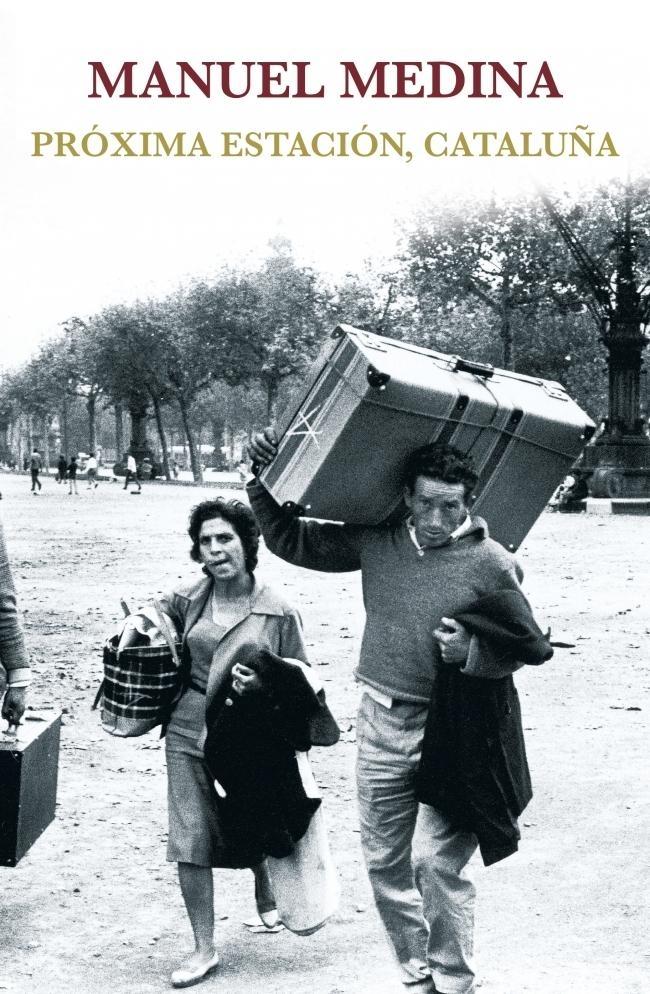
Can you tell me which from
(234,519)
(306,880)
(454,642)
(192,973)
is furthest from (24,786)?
(454,642)

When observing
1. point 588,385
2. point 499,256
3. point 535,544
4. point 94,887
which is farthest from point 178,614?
point 588,385

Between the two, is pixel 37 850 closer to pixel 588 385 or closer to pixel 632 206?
pixel 632 206

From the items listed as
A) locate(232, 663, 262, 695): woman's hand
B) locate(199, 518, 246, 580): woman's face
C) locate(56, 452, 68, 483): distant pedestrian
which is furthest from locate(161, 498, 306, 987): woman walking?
locate(56, 452, 68, 483): distant pedestrian

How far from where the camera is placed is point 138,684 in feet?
13.3

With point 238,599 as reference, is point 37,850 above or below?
below

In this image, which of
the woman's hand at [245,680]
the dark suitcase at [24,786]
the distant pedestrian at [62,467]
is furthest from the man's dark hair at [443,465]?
the distant pedestrian at [62,467]

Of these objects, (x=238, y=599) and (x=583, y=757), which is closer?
(x=238, y=599)

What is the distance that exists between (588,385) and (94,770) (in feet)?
139

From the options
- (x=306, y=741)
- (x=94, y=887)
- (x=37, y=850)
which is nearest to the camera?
(x=306, y=741)

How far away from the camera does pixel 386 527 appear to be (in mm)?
3949

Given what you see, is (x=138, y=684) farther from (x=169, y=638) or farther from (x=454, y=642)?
(x=454, y=642)

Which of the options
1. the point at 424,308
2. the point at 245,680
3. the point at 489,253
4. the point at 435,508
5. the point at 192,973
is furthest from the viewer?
the point at 424,308

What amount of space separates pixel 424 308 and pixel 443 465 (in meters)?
41.9

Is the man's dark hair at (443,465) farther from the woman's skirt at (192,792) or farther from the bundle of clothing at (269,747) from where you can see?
the woman's skirt at (192,792)
